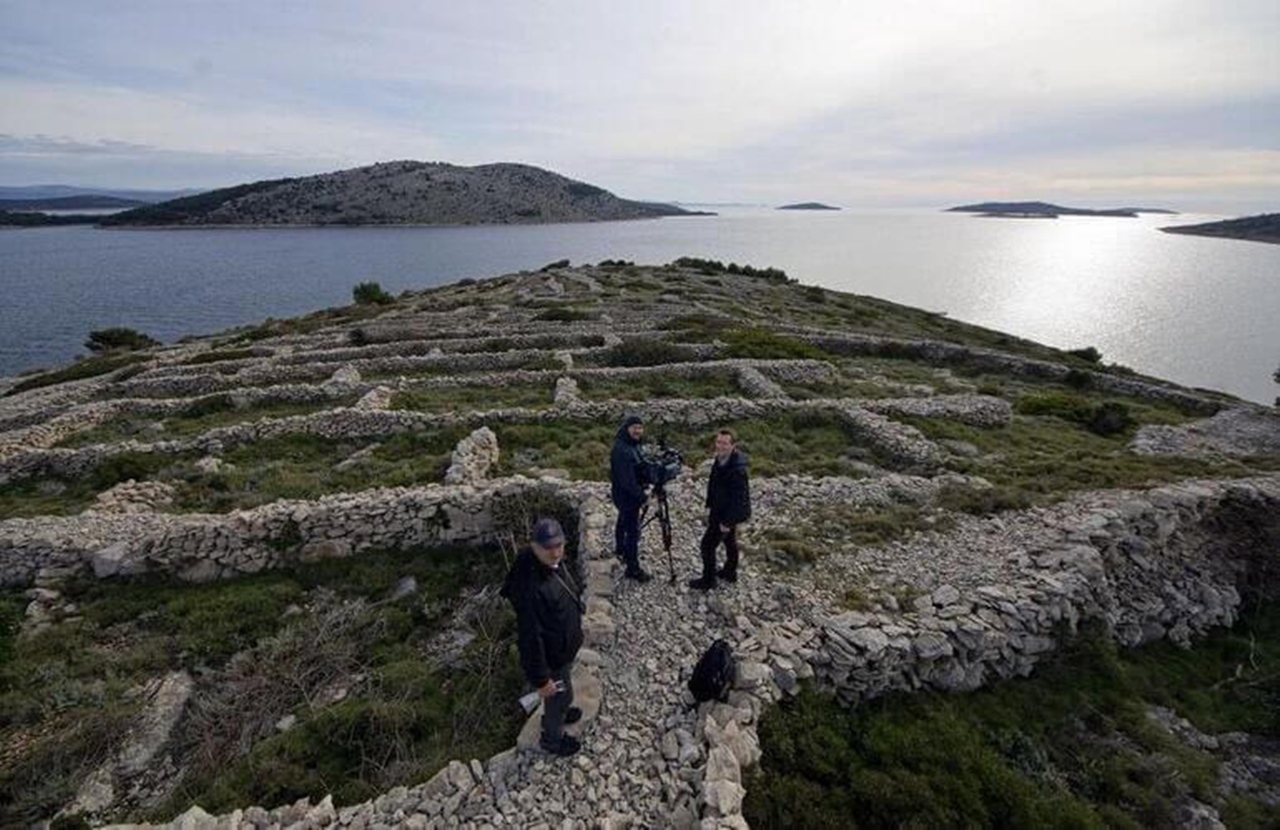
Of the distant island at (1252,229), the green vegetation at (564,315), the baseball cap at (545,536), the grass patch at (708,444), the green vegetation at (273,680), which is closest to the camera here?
the baseball cap at (545,536)

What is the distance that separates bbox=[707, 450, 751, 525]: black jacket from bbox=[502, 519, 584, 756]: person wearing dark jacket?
8.53 ft

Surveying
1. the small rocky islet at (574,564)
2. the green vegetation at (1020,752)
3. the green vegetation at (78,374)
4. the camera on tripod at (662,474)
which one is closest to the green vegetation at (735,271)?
the small rocky islet at (574,564)

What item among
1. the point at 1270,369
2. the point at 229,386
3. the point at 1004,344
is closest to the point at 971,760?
the point at 229,386

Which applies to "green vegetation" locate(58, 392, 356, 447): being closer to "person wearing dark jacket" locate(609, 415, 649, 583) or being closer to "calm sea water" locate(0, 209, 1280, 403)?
"person wearing dark jacket" locate(609, 415, 649, 583)

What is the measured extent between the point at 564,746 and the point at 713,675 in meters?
1.59

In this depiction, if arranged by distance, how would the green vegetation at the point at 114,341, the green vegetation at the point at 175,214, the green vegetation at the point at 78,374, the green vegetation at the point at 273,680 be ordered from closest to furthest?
1. the green vegetation at the point at 273,680
2. the green vegetation at the point at 78,374
3. the green vegetation at the point at 114,341
4. the green vegetation at the point at 175,214

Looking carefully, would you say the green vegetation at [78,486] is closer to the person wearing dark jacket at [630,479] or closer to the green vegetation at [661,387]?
the green vegetation at [661,387]

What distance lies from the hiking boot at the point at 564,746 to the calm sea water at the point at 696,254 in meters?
49.7

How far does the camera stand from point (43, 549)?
10.2 m

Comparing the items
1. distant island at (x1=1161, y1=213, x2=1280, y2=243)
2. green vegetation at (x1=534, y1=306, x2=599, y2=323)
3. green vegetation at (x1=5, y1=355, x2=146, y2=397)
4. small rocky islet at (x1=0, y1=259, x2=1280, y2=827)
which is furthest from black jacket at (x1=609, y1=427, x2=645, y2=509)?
distant island at (x1=1161, y1=213, x2=1280, y2=243)

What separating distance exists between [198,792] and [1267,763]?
1166 cm

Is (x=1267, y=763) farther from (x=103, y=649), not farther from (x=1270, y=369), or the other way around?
(x=1270, y=369)

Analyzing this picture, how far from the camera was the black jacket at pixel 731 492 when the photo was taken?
7664mm

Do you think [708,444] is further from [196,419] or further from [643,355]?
[196,419]
